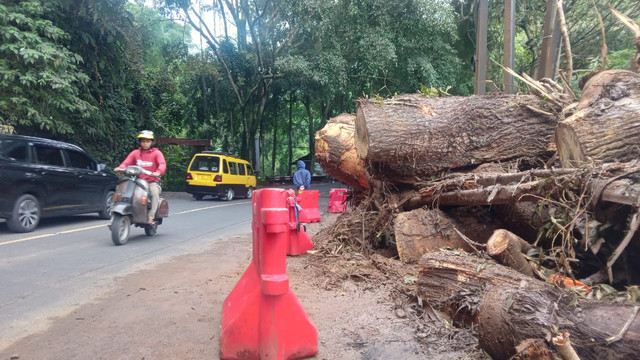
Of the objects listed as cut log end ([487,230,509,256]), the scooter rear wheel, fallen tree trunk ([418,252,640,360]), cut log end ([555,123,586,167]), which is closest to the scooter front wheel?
the scooter rear wheel

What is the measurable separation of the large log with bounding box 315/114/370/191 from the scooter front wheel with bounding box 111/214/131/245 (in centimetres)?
365

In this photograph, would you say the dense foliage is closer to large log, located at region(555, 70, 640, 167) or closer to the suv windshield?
the suv windshield

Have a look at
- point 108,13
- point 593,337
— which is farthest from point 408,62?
point 593,337

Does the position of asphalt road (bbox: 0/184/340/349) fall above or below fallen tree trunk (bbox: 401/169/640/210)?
below

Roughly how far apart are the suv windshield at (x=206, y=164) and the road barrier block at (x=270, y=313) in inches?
638

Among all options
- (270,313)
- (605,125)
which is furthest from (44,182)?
(605,125)

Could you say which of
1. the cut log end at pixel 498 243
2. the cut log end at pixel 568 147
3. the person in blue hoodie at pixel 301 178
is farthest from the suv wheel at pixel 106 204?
the cut log end at pixel 568 147

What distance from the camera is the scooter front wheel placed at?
7719 millimetres

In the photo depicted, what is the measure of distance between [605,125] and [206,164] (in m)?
16.4

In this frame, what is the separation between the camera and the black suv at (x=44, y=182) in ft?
28.3

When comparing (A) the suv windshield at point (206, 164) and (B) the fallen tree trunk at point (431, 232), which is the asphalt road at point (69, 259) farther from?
(A) the suv windshield at point (206, 164)

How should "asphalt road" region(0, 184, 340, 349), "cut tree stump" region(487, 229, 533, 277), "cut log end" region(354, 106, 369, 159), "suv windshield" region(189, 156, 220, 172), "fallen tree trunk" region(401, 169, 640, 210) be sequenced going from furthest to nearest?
"suv windshield" region(189, 156, 220, 172), "cut log end" region(354, 106, 369, 159), "asphalt road" region(0, 184, 340, 349), "cut tree stump" region(487, 229, 533, 277), "fallen tree trunk" region(401, 169, 640, 210)

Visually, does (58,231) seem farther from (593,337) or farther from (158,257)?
(593,337)

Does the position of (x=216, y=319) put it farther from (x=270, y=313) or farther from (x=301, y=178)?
(x=301, y=178)
